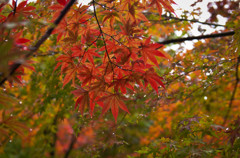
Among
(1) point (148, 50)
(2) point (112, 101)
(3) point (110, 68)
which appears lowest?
(2) point (112, 101)

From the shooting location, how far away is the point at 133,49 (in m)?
→ 0.77

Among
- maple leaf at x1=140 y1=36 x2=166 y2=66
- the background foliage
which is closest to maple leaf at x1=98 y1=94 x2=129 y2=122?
the background foliage

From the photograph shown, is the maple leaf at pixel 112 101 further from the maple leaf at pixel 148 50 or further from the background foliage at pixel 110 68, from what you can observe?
the maple leaf at pixel 148 50

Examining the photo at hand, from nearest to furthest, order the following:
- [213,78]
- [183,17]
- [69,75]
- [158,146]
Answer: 1. [69,75]
2. [158,146]
3. [213,78]
4. [183,17]

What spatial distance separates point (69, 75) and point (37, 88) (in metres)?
1.15

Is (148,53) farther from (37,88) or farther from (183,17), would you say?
(37,88)

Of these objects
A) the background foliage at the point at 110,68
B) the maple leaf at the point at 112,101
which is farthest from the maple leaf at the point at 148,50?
the maple leaf at the point at 112,101

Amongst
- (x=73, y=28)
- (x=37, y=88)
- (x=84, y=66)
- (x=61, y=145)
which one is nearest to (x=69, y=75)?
(x=84, y=66)

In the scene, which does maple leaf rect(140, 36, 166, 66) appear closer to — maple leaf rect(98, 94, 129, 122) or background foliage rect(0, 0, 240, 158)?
background foliage rect(0, 0, 240, 158)

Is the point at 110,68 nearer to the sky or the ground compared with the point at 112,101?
nearer to the sky

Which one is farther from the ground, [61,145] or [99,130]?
[99,130]

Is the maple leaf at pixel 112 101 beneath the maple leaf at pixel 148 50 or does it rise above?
beneath

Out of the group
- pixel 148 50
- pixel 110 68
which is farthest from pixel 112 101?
pixel 148 50

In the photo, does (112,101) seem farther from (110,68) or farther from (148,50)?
(148,50)
